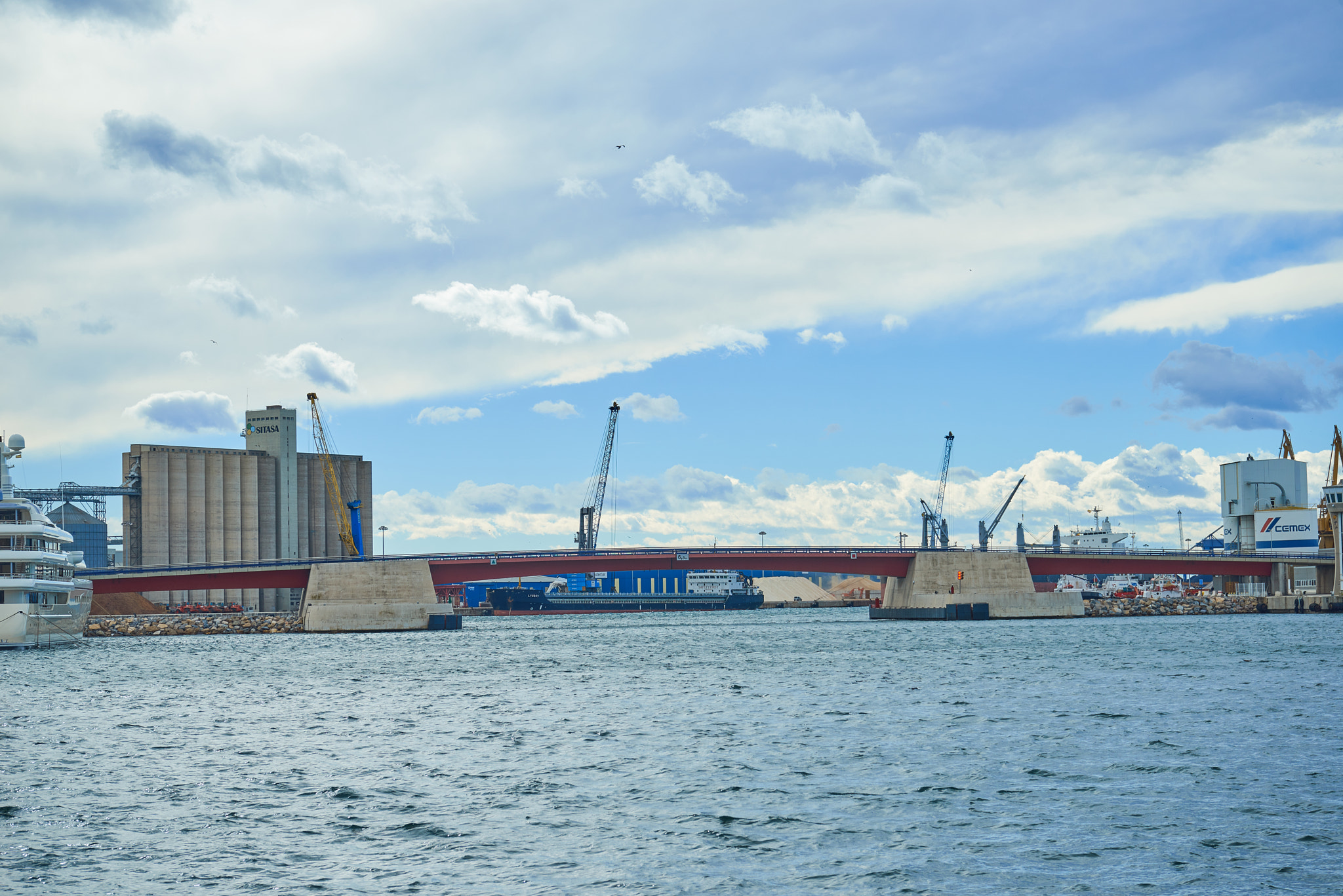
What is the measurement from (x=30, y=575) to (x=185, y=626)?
69.9 m

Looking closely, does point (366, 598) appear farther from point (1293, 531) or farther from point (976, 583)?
point (1293, 531)

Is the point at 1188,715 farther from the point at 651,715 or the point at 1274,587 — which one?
the point at 1274,587

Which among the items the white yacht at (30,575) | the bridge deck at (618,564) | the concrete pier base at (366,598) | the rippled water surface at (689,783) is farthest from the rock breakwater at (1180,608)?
the white yacht at (30,575)

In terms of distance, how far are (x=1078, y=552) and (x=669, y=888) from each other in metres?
151

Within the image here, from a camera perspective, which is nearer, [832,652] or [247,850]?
[247,850]

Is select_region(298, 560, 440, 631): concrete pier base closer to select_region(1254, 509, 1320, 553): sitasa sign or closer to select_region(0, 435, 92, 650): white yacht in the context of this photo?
select_region(0, 435, 92, 650): white yacht

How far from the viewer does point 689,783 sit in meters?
33.3

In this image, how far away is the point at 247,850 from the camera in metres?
25.4

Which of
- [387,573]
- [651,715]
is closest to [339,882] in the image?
[651,715]

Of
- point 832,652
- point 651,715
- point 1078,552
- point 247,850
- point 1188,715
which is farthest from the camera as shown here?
point 1078,552

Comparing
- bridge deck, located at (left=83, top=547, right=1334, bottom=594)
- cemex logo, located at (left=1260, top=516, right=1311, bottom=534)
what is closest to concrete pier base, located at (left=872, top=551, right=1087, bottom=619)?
bridge deck, located at (left=83, top=547, right=1334, bottom=594)

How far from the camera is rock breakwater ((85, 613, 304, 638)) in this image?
517ft

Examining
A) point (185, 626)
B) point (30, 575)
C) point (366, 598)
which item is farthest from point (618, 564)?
point (30, 575)

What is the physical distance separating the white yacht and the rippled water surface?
28.6 m
